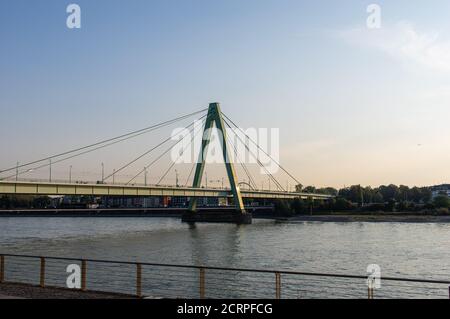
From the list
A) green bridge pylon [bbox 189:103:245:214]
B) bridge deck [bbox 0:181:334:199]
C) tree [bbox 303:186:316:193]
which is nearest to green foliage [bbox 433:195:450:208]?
bridge deck [bbox 0:181:334:199]

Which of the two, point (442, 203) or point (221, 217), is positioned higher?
point (442, 203)

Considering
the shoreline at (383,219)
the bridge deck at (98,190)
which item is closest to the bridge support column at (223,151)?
the bridge deck at (98,190)

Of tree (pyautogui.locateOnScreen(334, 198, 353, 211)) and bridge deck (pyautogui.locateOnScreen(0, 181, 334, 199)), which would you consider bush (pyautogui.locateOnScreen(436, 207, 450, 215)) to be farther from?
bridge deck (pyautogui.locateOnScreen(0, 181, 334, 199))

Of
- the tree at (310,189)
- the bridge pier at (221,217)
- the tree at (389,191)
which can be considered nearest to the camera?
the bridge pier at (221,217)

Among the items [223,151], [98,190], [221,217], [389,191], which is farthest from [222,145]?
[389,191]

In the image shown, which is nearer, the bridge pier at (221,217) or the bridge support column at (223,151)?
the bridge support column at (223,151)

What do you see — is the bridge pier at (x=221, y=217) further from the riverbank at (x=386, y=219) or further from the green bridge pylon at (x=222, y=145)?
the riverbank at (x=386, y=219)

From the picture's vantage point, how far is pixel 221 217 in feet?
253

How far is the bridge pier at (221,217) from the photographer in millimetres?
75406

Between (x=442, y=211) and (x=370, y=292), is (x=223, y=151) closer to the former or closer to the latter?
(x=442, y=211)

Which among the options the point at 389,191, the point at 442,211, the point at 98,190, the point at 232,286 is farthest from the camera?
the point at 389,191
